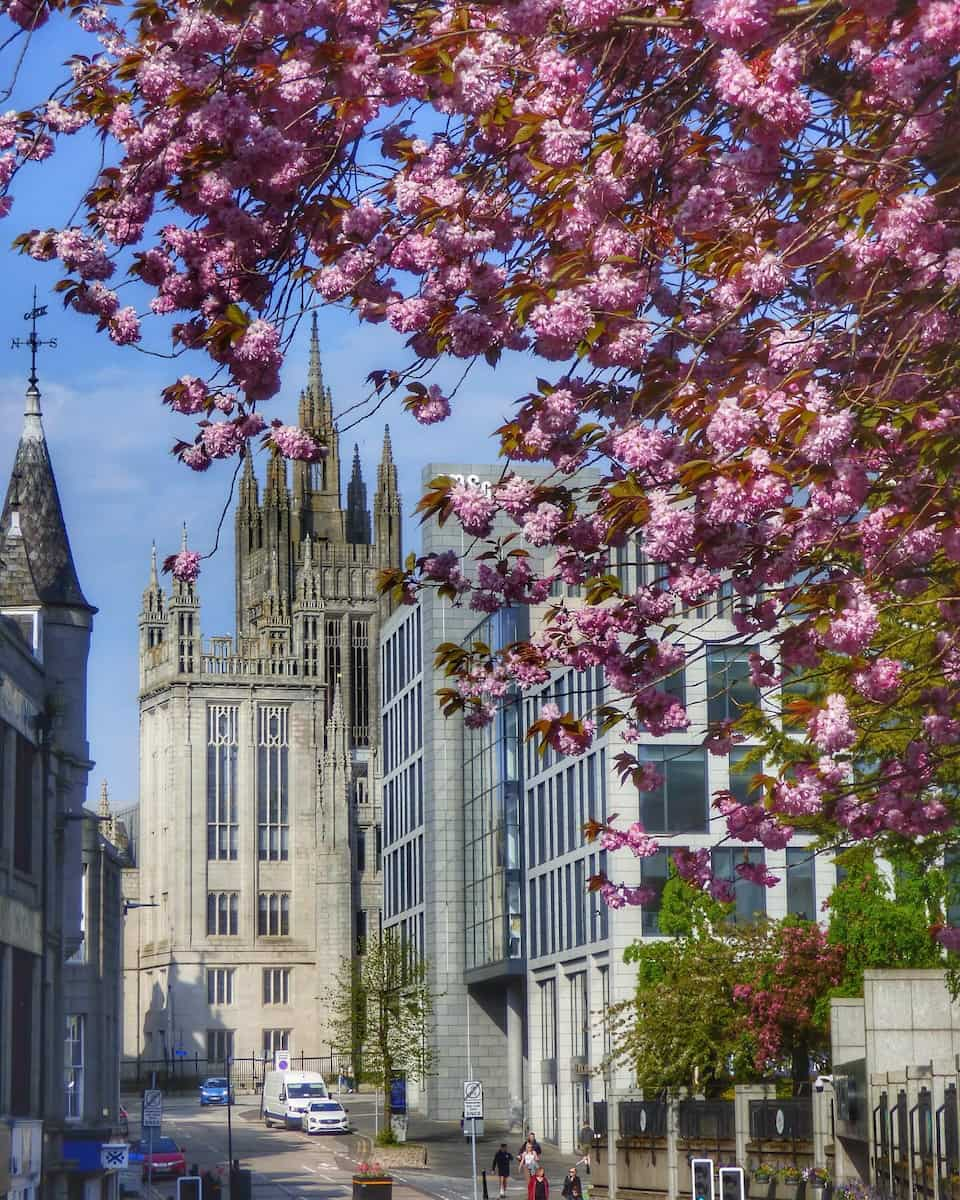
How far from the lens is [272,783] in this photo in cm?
14862

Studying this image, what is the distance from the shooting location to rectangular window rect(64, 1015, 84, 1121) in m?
43.1

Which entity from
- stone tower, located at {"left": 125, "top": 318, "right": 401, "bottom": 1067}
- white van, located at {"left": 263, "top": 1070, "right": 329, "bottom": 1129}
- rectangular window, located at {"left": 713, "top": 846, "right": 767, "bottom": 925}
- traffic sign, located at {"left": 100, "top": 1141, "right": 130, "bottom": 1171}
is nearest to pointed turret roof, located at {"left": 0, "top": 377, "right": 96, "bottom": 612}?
traffic sign, located at {"left": 100, "top": 1141, "right": 130, "bottom": 1171}

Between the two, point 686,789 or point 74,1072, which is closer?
point 74,1072

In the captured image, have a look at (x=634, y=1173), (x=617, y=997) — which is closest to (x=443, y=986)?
(x=617, y=997)

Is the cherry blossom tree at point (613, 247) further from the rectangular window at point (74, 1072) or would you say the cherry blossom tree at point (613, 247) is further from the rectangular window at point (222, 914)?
the rectangular window at point (222, 914)

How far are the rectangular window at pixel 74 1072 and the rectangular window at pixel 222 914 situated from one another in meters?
101

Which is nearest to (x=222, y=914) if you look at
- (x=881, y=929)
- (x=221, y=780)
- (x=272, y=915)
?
(x=272, y=915)

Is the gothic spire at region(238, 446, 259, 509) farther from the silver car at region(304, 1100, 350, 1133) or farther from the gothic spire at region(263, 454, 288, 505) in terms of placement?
the silver car at region(304, 1100, 350, 1133)

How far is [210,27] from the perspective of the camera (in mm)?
10312

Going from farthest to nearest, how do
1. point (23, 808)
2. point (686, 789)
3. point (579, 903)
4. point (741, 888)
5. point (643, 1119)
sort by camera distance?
point (579, 903), point (686, 789), point (741, 888), point (643, 1119), point (23, 808)

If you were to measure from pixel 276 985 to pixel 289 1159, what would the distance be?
72334 mm

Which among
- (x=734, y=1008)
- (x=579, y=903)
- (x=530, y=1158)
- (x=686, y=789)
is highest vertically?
(x=686, y=789)

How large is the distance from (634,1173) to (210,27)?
4549 centimetres

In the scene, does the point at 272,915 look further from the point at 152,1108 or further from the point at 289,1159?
the point at 152,1108
